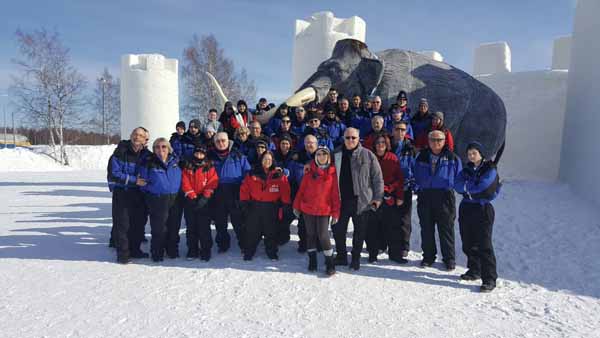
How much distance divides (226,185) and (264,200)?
0.59m

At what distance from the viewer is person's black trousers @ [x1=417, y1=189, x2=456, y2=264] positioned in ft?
14.4

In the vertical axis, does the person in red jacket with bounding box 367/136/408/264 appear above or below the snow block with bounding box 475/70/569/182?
below

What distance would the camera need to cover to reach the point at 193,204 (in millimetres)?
4715

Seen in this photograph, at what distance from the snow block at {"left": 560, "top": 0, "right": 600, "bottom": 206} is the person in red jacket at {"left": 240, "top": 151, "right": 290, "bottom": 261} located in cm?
614

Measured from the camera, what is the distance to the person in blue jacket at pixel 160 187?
452 centimetres

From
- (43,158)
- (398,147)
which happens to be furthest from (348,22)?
(43,158)

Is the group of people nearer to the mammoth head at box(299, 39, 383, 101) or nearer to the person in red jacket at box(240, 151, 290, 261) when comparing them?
the person in red jacket at box(240, 151, 290, 261)

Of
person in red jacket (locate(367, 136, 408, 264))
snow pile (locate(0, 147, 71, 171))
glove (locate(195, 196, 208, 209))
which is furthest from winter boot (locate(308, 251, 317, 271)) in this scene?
snow pile (locate(0, 147, 71, 171))

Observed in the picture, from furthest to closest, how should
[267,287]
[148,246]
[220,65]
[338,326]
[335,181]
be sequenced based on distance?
[220,65]
[148,246]
[335,181]
[267,287]
[338,326]

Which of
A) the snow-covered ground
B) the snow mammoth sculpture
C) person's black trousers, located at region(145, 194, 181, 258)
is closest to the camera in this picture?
the snow-covered ground

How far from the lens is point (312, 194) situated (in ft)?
13.9

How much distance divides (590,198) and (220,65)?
2104 cm

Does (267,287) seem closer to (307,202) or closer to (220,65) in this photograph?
(307,202)

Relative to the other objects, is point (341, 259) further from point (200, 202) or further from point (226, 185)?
point (200, 202)
